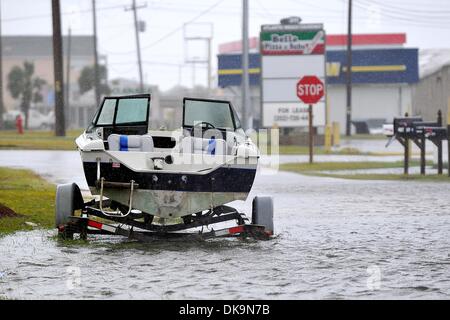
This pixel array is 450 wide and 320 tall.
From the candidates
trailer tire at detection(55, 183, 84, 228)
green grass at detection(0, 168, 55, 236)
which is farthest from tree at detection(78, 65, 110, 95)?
trailer tire at detection(55, 183, 84, 228)

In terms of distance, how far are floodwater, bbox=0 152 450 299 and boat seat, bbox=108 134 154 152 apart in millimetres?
1172

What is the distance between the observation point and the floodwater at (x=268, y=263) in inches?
365

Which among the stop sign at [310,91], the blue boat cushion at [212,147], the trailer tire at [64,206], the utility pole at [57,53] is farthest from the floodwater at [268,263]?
the utility pole at [57,53]

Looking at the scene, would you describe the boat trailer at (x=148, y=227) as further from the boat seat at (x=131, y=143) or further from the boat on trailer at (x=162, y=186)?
the boat seat at (x=131, y=143)

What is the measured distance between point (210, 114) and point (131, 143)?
1730 millimetres

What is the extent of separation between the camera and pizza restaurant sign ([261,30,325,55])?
45094 mm

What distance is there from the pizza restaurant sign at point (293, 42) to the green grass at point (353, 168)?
14.1 meters

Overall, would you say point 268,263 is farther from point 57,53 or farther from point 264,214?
point 57,53

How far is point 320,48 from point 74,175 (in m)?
22.9

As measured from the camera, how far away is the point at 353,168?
29469 millimetres

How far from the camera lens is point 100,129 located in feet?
46.9

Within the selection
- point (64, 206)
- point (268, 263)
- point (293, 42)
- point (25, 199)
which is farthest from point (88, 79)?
point (268, 263)
